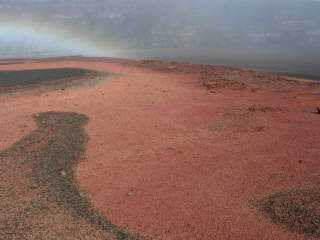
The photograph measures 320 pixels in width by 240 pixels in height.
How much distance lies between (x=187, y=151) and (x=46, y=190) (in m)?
3.73

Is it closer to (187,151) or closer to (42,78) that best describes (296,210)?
(187,151)

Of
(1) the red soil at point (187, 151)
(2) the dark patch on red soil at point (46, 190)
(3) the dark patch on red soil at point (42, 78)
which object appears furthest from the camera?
(3) the dark patch on red soil at point (42, 78)

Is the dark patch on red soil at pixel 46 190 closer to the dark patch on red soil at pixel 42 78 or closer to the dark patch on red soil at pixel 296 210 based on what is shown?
the dark patch on red soil at pixel 296 210

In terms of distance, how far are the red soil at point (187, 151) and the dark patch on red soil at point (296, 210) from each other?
0.22 metres

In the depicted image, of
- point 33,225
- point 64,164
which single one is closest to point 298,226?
point 33,225

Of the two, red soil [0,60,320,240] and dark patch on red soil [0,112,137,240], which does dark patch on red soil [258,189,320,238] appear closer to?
red soil [0,60,320,240]

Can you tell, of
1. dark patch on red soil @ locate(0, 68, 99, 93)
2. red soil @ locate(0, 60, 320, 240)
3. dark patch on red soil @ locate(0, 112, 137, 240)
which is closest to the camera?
dark patch on red soil @ locate(0, 112, 137, 240)

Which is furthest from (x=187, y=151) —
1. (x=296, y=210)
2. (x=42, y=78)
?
(x=42, y=78)

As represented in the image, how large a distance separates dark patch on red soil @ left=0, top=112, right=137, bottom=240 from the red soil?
0.33 metres

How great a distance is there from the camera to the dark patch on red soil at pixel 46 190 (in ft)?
27.0

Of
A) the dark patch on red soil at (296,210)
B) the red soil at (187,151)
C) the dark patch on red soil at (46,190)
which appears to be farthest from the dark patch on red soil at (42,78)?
the dark patch on red soil at (296,210)

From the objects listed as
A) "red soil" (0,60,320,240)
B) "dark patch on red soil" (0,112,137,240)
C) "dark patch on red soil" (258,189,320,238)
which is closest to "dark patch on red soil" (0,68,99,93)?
"red soil" (0,60,320,240)

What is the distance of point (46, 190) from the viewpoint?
31.6ft

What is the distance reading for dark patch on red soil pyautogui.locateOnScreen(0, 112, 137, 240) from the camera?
8.23m
